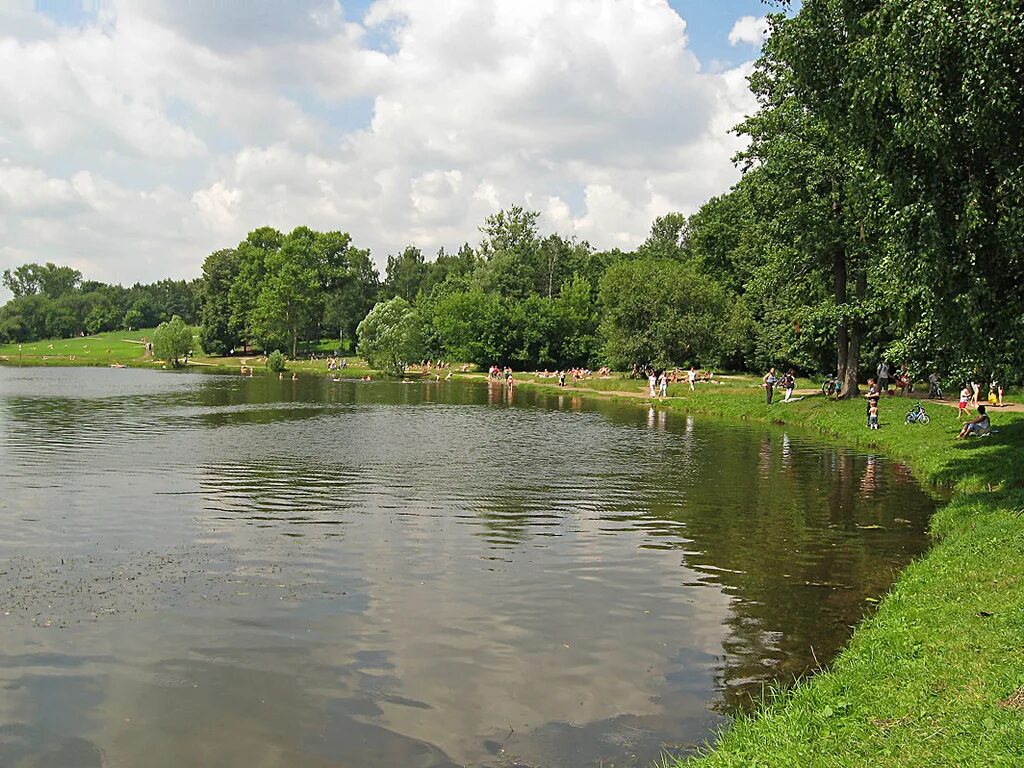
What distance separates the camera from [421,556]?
57.8ft

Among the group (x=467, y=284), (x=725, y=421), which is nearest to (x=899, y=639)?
(x=725, y=421)

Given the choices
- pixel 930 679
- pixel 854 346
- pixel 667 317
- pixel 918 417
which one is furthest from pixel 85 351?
pixel 930 679

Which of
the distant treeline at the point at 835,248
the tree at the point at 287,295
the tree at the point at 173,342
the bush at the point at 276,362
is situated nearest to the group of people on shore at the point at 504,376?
the distant treeline at the point at 835,248

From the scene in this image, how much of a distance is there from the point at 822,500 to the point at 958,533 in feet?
21.7

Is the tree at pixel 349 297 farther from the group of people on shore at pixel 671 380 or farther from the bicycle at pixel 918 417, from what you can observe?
the bicycle at pixel 918 417

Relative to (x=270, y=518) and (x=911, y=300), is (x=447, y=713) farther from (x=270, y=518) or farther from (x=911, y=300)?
(x=911, y=300)

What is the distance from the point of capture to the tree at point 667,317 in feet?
239

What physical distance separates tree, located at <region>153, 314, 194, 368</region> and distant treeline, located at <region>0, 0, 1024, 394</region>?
39.3 ft

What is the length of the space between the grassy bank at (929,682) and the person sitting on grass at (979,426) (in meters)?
12.0

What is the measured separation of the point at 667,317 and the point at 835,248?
30172 millimetres

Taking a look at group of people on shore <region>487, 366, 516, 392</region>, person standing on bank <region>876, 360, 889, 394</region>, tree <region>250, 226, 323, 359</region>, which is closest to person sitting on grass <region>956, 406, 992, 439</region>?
person standing on bank <region>876, 360, 889, 394</region>

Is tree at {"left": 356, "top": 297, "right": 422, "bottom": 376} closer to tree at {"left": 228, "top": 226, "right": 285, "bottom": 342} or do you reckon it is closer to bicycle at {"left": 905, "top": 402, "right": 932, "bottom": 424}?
tree at {"left": 228, "top": 226, "right": 285, "bottom": 342}

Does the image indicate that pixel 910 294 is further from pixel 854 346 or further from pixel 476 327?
pixel 476 327

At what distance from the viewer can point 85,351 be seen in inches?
6240
